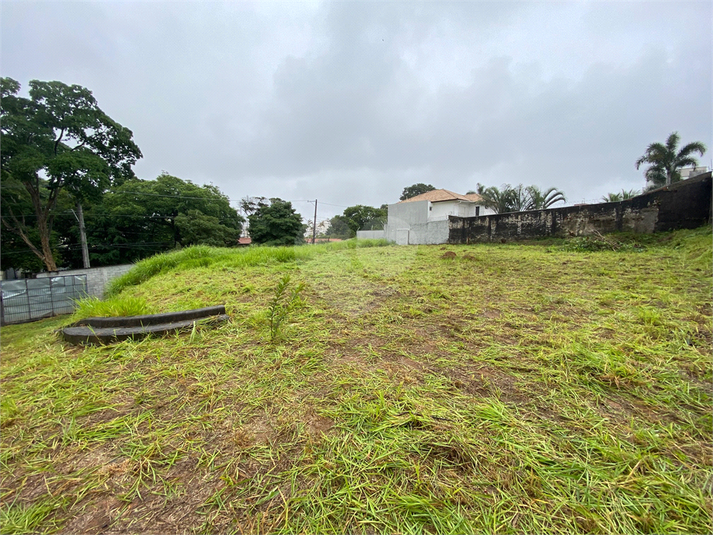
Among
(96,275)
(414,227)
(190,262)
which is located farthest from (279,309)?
(414,227)

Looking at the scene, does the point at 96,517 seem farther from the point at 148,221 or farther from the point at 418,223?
Answer: the point at 148,221

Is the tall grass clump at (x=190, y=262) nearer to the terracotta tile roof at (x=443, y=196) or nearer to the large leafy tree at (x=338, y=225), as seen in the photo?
the terracotta tile roof at (x=443, y=196)

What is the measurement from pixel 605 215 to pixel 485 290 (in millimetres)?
9067

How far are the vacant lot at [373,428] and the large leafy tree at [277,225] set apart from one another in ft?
60.2

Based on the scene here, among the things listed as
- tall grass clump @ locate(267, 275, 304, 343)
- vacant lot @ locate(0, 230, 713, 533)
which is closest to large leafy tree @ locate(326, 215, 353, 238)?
tall grass clump @ locate(267, 275, 304, 343)

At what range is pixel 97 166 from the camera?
10156 mm

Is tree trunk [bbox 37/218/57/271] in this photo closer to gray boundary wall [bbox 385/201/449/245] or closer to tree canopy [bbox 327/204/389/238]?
gray boundary wall [bbox 385/201/449/245]

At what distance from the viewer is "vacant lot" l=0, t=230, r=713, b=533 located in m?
0.63

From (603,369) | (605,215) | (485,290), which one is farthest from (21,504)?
(605,215)

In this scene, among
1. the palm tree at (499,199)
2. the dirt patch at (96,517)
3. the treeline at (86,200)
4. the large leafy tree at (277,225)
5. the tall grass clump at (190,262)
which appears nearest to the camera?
the dirt patch at (96,517)

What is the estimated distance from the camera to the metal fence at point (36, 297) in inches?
300

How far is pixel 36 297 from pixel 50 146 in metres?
5.82

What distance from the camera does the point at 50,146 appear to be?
9578mm

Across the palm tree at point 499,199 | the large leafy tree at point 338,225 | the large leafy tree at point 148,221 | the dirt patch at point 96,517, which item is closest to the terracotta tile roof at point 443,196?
the palm tree at point 499,199
